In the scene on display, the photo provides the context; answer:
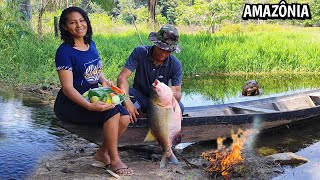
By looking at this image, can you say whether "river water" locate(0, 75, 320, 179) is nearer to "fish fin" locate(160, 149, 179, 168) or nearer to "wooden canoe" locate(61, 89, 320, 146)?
"wooden canoe" locate(61, 89, 320, 146)

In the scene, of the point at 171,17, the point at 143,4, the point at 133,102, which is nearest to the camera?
the point at 133,102

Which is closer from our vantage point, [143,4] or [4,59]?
[4,59]

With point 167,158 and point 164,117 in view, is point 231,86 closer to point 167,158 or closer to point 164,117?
point 167,158

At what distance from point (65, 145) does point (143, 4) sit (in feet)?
134

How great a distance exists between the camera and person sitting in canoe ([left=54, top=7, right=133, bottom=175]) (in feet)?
12.8

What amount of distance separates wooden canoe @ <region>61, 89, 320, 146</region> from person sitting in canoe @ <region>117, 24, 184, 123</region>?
0.32 meters

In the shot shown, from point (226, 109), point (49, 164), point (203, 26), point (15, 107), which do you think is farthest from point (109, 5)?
point (203, 26)

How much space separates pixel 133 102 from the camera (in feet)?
15.6

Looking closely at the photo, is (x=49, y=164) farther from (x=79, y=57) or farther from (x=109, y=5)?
(x=109, y=5)

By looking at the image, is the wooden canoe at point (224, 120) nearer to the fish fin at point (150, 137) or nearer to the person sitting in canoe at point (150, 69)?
the fish fin at point (150, 137)

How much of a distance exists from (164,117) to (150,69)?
76 centimetres

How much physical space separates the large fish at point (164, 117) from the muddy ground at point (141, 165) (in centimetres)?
21

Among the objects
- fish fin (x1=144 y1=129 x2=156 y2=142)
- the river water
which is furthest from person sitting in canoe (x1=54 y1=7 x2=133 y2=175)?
the river water

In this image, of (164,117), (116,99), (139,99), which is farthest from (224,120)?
(116,99)
